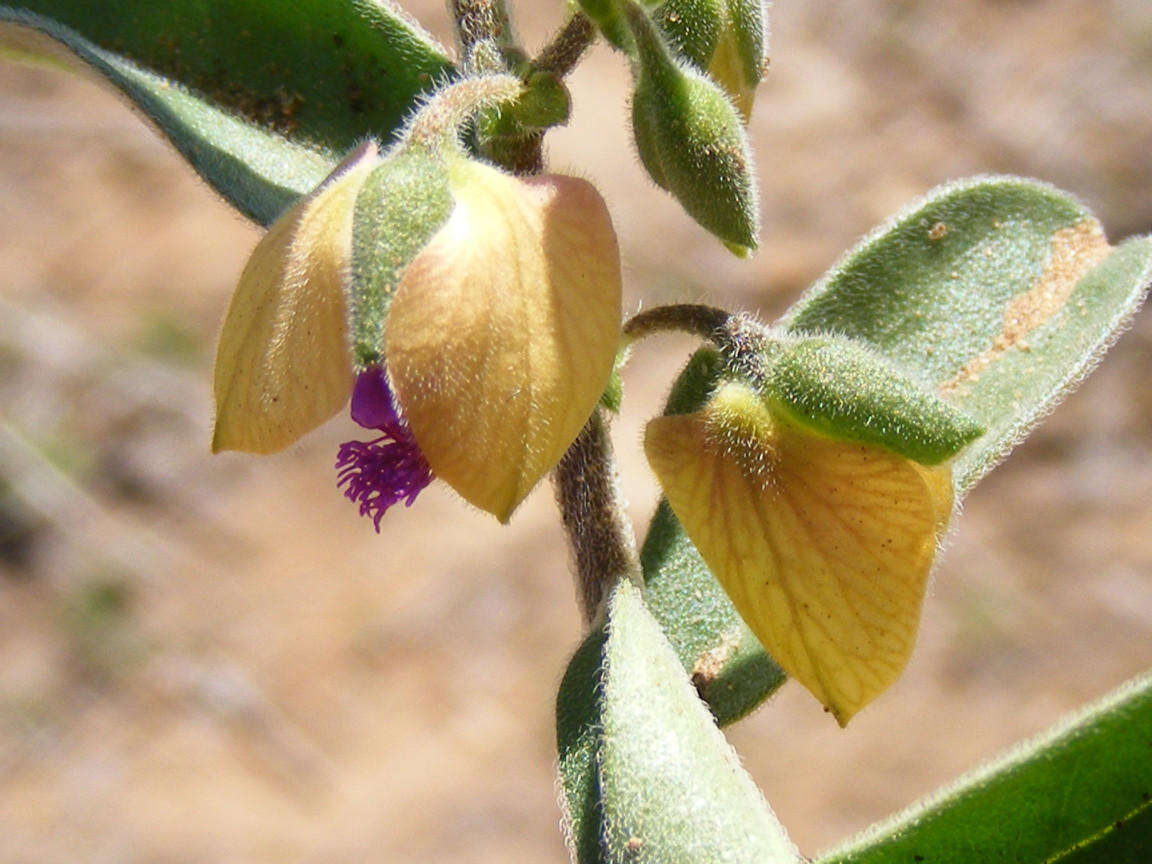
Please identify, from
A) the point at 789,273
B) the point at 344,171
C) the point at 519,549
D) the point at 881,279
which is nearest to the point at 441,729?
the point at 519,549

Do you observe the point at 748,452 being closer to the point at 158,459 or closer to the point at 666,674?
the point at 666,674

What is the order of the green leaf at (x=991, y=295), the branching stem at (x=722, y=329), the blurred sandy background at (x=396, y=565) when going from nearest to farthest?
the branching stem at (x=722, y=329), the green leaf at (x=991, y=295), the blurred sandy background at (x=396, y=565)

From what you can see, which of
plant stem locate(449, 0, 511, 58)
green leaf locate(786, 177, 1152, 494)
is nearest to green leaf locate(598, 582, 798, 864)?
green leaf locate(786, 177, 1152, 494)

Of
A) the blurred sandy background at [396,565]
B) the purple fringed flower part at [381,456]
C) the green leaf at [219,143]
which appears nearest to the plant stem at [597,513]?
the purple fringed flower part at [381,456]

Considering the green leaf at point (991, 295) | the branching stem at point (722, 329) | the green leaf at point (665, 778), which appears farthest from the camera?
the green leaf at point (991, 295)

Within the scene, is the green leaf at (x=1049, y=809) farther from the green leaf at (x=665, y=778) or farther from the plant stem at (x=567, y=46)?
the plant stem at (x=567, y=46)

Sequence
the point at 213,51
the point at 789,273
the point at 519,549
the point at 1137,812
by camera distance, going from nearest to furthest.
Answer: the point at 1137,812
the point at 213,51
the point at 519,549
the point at 789,273

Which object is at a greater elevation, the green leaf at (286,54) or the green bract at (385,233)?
the green bract at (385,233)
